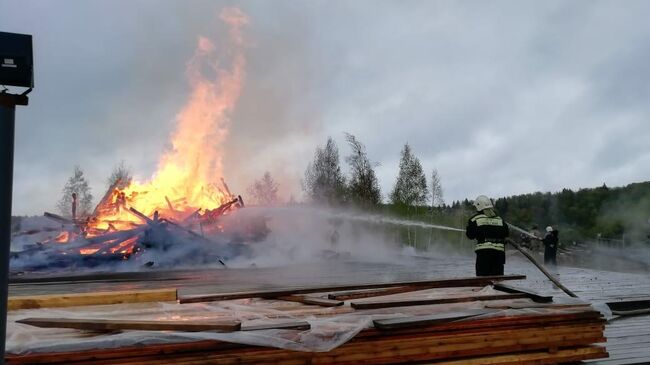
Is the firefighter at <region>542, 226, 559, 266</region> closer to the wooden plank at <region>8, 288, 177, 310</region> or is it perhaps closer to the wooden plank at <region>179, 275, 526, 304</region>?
the wooden plank at <region>179, 275, 526, 304</region>

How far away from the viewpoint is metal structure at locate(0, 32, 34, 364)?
235 cm

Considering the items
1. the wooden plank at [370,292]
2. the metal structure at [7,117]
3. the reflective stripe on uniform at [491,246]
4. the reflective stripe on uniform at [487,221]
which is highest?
the metal structure at [7,117]

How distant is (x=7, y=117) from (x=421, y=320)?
2.92m

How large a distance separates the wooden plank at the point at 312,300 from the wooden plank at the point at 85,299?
112cm

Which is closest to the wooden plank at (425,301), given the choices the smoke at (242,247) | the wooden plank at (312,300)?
the wooden plank at (312,300)

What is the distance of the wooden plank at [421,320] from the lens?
383cm

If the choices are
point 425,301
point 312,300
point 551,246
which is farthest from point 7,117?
point 551,246

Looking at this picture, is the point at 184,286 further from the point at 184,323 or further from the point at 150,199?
the point at 150,199

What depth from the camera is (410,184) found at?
129 feet

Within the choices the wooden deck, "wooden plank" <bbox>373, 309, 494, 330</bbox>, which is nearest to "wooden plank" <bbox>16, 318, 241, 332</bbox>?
"wooden plank" <bbox>373, 309, 494, 330</bbox>

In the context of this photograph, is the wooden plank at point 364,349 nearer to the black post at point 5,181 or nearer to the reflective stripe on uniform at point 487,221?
the black post at point 5,181

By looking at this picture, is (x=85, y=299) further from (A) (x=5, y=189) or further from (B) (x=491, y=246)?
(B) (x=491, y=246)

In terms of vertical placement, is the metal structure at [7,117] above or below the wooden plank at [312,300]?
Result: above

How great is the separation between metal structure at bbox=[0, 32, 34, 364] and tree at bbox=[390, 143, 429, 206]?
37.4 metres
